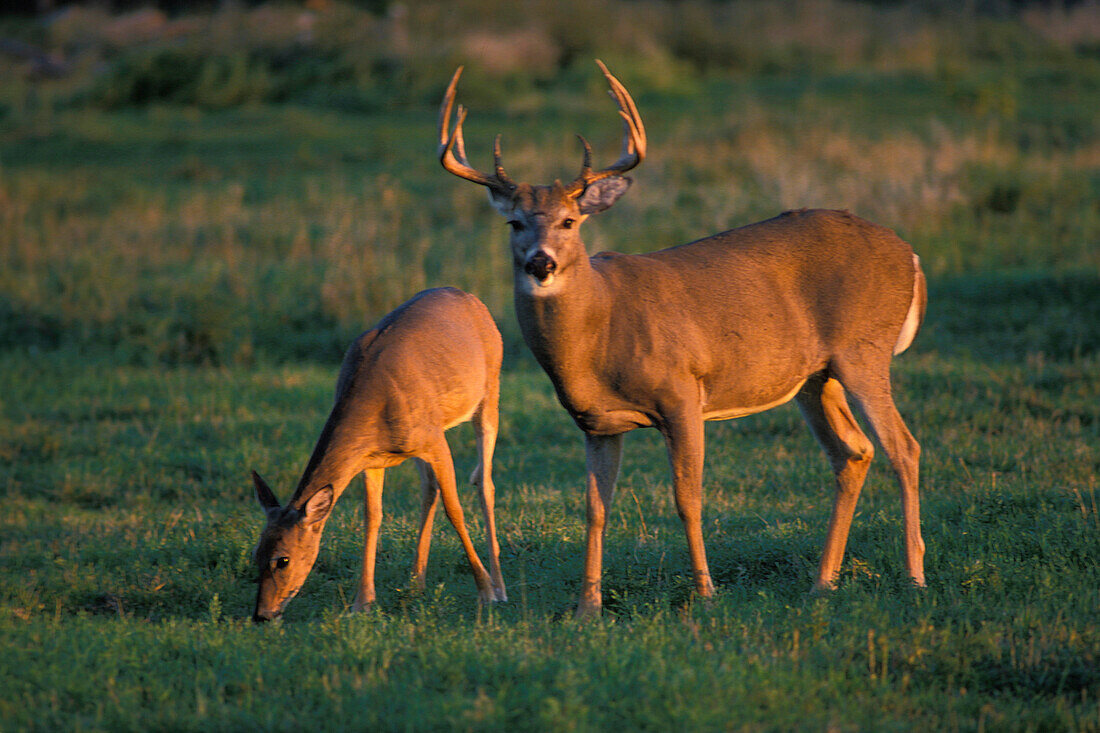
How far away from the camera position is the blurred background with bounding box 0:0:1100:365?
1282 centimetres

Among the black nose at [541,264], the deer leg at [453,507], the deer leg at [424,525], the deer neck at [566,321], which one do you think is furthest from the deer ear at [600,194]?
the deer leg at [424,525]

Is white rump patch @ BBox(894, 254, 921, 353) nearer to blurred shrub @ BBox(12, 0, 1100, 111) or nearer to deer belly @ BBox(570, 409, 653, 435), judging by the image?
deer belly @ BBox(570, 409, 653, 435)

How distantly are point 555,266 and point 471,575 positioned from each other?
232 cm

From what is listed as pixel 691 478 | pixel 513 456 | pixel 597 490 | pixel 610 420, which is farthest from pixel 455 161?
pixel 513 456

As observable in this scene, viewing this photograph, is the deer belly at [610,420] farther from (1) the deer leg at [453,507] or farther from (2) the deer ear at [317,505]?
(2) the deer ear at [317,505]

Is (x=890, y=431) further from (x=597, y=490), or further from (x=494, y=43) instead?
(x=494, y=43)

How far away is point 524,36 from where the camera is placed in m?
29.9

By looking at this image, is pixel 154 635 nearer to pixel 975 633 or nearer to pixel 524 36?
pixel 975 633

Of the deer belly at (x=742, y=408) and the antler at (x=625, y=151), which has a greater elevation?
the antler at (x=625, y=151)

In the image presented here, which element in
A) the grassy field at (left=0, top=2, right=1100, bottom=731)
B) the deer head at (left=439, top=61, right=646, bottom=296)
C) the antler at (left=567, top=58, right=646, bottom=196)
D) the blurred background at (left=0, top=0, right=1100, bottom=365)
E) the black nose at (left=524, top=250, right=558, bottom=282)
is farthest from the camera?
the blurred background at (left=0, top=0, right=1100, bottom=365)

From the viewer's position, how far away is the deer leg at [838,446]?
6480mm

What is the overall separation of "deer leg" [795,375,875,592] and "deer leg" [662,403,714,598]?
2.58 feet

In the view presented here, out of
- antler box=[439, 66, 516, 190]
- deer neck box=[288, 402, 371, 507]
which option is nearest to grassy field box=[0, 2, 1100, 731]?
deer neck box=[288, 402, 371, 507]

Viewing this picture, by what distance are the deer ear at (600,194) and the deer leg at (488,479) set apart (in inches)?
69.6
